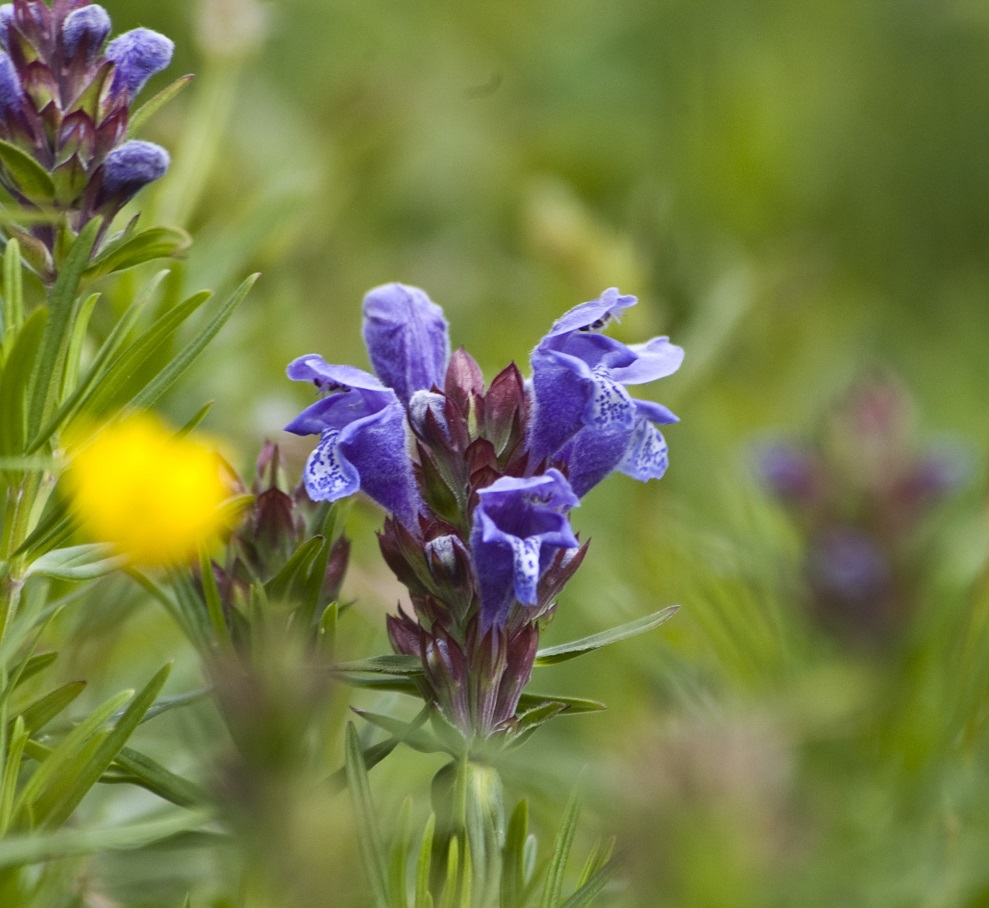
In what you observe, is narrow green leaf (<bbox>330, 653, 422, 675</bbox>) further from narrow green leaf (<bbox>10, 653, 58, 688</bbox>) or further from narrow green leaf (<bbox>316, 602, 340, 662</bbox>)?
narrow green leaf (<bbox>10, 653, 58, 688</bbox>)

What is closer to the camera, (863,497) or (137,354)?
(137,354)

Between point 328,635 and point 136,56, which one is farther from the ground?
point 136,56

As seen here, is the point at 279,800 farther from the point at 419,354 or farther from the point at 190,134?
the point at 190,134

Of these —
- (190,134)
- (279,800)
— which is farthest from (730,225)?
(279,800)

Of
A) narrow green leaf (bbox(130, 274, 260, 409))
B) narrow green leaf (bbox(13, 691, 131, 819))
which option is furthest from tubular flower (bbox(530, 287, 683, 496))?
narrow green leaf (bbox(13, 691, 131, 819))

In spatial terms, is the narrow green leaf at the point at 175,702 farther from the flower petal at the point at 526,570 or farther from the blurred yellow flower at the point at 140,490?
the flower petal at the point at 526,570

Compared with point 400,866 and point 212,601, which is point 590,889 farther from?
point 212,601

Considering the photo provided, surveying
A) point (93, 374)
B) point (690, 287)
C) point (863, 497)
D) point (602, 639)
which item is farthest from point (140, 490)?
point (690, 287)
